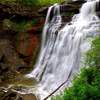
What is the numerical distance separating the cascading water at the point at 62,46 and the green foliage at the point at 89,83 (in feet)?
21.4

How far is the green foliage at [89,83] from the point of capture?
31.6ft

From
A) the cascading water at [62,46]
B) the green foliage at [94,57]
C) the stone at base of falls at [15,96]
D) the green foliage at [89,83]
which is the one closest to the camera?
the green foliage at [89,83]

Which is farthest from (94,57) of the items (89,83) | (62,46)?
(62,46)

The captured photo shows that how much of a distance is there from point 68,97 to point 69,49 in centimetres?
1099

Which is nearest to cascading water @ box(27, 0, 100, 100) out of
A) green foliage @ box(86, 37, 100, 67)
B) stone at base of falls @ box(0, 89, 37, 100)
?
stone at base of falls @ box(0, 89, 37, 100)

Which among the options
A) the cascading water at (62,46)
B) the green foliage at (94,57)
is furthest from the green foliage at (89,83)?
the cascading water at (62,46)

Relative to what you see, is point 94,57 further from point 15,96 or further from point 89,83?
point 15,96

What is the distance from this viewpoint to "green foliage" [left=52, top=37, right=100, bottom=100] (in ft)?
31.6

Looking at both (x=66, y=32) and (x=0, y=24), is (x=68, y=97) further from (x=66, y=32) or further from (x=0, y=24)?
(x=0, y=24)

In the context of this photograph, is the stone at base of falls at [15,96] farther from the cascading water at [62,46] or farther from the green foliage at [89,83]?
the green foliage at [89,83]

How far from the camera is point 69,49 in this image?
2095cm

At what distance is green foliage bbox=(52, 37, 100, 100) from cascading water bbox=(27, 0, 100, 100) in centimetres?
652

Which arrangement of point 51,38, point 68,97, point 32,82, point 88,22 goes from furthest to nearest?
1. point 51,38
2. point 88,22
3. point 32,82
4. point 68,97

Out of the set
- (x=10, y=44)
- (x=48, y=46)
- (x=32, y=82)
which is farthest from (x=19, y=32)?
(x=32, y=82)
